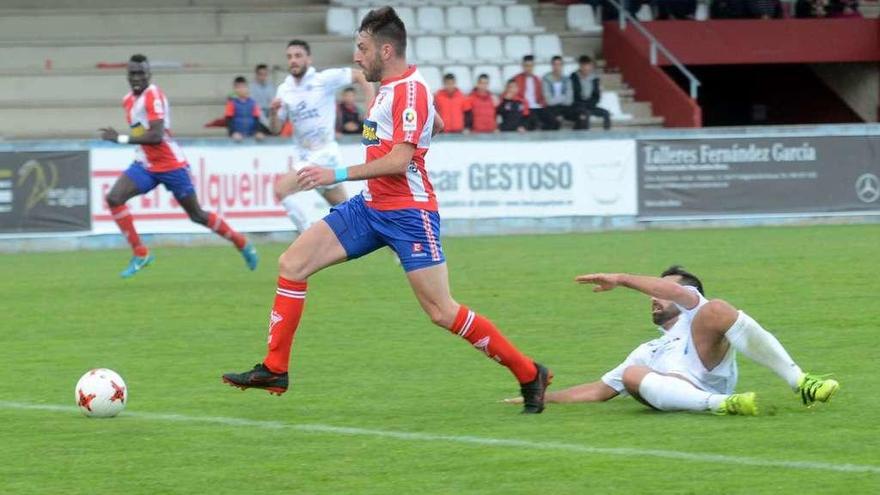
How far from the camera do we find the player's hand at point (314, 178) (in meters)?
8.20

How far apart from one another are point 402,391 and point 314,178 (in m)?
1.69

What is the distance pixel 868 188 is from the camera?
23875 millimetres

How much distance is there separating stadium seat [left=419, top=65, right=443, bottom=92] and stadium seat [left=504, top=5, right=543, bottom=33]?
2.66 m

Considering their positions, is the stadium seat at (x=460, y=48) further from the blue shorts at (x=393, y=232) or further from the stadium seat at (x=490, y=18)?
the blue shorts at (x=393, y=232)

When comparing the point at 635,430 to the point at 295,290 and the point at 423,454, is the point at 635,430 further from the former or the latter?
the point at 295,290

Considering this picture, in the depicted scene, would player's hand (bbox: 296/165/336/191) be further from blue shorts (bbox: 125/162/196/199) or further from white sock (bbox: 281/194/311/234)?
blue shorts (bbox: 125/162/196/199)

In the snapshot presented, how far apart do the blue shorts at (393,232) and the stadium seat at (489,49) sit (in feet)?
70.5

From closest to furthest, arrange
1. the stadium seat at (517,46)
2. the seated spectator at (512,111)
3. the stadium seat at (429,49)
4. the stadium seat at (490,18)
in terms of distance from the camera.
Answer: the seated spectator at (512,111) < the stadium seat at (429,49) < the stadium seat at (517,46) < the stadium seat at (490,18)

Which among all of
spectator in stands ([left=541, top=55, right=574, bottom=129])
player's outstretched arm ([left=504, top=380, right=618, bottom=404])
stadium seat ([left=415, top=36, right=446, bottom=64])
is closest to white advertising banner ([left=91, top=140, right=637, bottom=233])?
spectator in stands ([left=541, top=55, right=574, bottom=129])

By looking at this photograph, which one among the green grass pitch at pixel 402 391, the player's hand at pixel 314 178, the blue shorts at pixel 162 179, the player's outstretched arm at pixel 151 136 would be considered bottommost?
the green grass pitch at pixel 402 391

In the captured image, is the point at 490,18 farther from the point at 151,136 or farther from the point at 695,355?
the point at 695,355

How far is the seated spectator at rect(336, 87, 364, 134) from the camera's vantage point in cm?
2450

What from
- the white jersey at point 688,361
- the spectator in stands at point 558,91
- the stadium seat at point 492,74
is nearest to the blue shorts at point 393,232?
the white jersey at point 688,361

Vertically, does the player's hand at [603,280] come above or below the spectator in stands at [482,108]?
below
